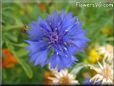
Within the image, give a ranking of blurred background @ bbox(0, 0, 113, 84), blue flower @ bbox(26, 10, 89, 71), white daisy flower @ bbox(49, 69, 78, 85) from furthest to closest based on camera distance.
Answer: blurred background @ bbox(0, 0, 113, 84) → white daisy flower @ bbox(49, 69, 78, 85) → blue flower @ bbox(26, 10, 89, 71)

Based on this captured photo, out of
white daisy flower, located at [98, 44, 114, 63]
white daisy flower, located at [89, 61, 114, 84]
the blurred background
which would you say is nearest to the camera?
white daisy flower, located at [89, 61, 114, 84]

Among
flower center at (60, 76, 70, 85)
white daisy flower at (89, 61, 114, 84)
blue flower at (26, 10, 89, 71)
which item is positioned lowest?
flower center at (60, 76, 70, 85)

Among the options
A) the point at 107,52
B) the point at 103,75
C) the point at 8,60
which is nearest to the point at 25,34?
the point at 8,60

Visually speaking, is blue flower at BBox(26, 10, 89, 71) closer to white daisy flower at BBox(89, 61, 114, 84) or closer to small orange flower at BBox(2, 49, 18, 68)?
white daisy flower at BBox(89, 61, 114, 84)

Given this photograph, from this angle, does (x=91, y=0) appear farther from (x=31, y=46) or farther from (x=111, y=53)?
(x=111, y=53)

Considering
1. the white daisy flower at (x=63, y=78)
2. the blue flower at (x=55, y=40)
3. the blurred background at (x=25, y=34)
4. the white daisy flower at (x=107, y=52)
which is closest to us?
the blue flower at (x=55, y=40)

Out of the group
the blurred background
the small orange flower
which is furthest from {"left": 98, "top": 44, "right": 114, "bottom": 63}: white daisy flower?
the small orange flower

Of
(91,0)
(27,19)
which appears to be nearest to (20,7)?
(27,19)

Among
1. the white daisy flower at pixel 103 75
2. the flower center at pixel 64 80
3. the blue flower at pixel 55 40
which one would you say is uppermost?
the blue flower at pixel 55 40

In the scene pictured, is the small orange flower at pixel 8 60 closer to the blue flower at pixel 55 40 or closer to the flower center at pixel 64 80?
the flower center at pixel 64 80

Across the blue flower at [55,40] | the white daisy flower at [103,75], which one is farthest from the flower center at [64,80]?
the blue flower at [55,40]
